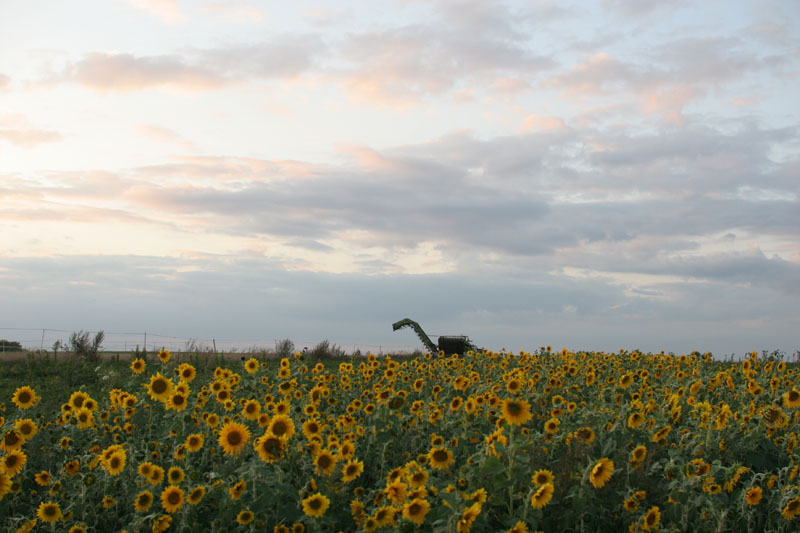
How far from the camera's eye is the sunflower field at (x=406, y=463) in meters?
5.19

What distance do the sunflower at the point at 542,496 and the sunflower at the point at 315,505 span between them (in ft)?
5.30

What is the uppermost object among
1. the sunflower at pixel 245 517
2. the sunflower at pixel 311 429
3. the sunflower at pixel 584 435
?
the sunflower at pixel 584 435

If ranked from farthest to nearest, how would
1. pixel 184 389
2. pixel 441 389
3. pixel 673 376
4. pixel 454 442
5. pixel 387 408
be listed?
1. pixel 673 376
2. pixel 441 389
3. pixel 184 389
4. pixel 387 408
5. pixel 454 442

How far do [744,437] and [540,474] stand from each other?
3.69 metres

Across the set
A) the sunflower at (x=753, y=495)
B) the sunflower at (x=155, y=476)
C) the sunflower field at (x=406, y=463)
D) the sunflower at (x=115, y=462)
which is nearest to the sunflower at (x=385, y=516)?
the sunflower field at (x=406, y=463)

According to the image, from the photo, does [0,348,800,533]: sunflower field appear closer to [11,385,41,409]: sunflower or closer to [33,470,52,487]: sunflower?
[33,470,52,487]: sunflower

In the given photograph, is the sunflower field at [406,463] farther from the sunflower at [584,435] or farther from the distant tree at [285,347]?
the distant tree at [285,347]

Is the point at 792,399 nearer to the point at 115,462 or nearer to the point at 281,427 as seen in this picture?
the point at 281,427

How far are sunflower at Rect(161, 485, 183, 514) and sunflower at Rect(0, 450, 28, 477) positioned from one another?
1.93 m

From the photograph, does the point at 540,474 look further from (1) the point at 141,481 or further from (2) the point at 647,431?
(1) the point at 141,481

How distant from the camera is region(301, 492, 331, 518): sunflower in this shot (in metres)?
4.96

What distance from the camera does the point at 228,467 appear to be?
21.9ft

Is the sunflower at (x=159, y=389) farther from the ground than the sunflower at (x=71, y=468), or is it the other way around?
the sunflower at (x=159, y=389)

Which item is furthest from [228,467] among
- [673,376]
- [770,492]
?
[673,376]
